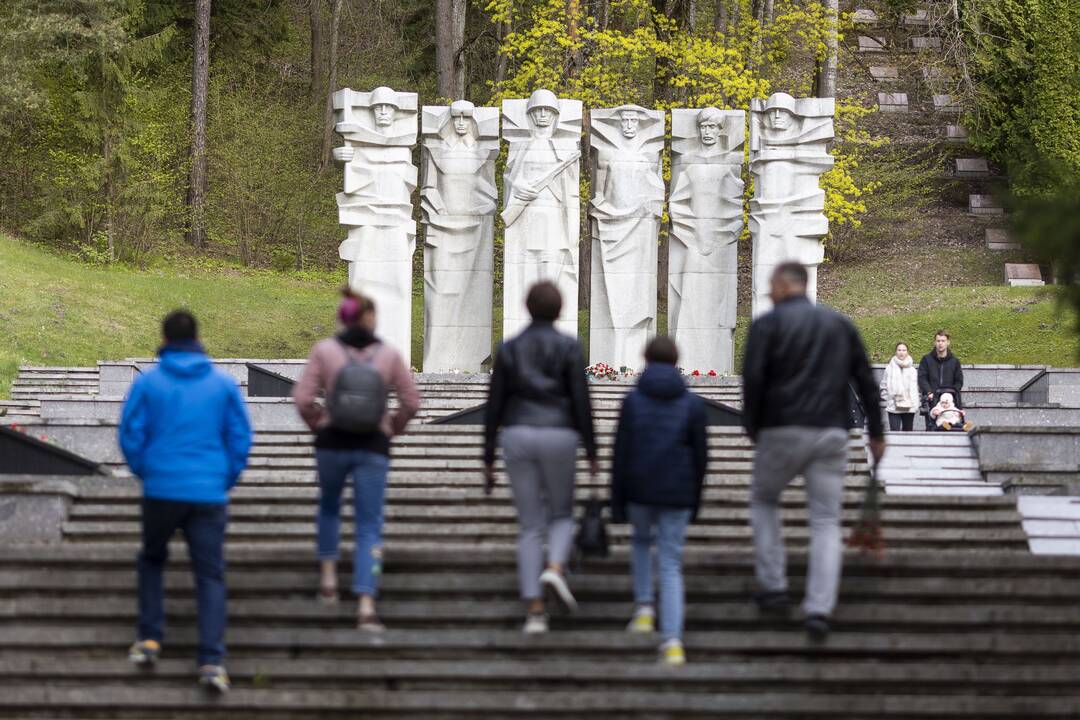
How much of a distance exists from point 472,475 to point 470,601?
3.13 meters

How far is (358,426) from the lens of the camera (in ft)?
23.8

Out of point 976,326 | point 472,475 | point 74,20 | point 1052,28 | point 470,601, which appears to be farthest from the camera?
point 1052,28

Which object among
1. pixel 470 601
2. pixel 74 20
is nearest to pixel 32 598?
pixel 470 601

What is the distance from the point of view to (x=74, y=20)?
1189 inches

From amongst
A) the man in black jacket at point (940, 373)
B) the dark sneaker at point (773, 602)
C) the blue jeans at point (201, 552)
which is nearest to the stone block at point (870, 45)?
the man in black jacket at point (940, 373)

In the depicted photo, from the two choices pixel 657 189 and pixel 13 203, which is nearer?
pixel 657 189

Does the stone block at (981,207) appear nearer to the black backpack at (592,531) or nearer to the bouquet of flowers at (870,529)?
the bouquet of flowers at (870,529)

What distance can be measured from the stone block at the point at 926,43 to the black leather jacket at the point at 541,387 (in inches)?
1279

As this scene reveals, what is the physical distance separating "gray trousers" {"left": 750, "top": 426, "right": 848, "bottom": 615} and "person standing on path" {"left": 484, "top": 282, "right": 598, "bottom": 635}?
0.81 metres

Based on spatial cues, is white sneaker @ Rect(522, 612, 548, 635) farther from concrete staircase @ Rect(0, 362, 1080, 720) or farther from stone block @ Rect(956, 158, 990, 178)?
stone block @ Rect(956, 158, 990, 178)

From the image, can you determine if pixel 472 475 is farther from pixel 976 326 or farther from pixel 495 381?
pixel 976 326

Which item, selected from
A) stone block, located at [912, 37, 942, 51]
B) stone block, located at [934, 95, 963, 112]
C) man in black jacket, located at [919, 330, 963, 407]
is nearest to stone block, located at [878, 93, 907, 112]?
stone block, located at [934, 95, 963, 112]

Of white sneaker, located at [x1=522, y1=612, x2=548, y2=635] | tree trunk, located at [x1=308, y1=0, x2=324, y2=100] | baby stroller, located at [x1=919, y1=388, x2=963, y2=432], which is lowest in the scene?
white sneaker, located at [x1=522, y1=612, x2=548, y2=635]

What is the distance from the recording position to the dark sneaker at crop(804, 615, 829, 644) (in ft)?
23.9
